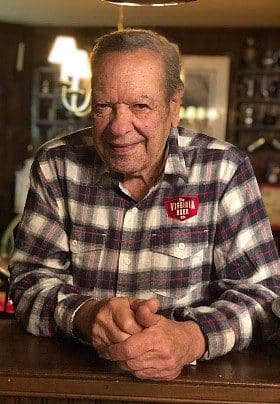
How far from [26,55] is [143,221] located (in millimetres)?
6766

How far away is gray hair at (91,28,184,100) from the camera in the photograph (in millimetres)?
1387

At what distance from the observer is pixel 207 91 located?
→ 766 centimetres

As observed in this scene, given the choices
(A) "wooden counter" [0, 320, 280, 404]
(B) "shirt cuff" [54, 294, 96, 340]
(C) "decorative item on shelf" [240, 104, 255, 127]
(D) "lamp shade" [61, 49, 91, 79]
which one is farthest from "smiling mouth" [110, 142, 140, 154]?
(C) "decorative item on shelf" [240, 104, 255, 127]

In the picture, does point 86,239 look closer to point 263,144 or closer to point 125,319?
point 125,319

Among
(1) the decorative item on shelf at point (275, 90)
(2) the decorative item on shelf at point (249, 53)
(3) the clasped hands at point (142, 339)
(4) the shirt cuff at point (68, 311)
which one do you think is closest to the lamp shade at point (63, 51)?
(2) the decorative item on shelf at point (249, 53)

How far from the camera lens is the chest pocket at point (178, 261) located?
1.46 metres

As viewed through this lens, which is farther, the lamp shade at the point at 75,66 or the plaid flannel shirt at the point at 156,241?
the lamp shade at the point at 75,66

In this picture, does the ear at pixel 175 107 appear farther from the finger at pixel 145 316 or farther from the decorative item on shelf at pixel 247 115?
the decorative item on shelf at pixel 247 115

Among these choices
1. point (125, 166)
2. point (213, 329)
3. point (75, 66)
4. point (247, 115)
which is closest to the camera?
point (213, 329)

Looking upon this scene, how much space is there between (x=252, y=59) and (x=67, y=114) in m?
1.90

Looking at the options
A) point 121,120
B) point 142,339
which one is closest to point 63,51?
point 121,120

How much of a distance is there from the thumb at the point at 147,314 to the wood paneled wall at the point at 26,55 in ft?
21.5

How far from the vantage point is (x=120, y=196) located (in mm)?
1515

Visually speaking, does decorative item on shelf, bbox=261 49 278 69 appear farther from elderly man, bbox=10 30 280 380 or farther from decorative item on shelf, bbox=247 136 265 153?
elderly man, bbox=10 30 280 380
